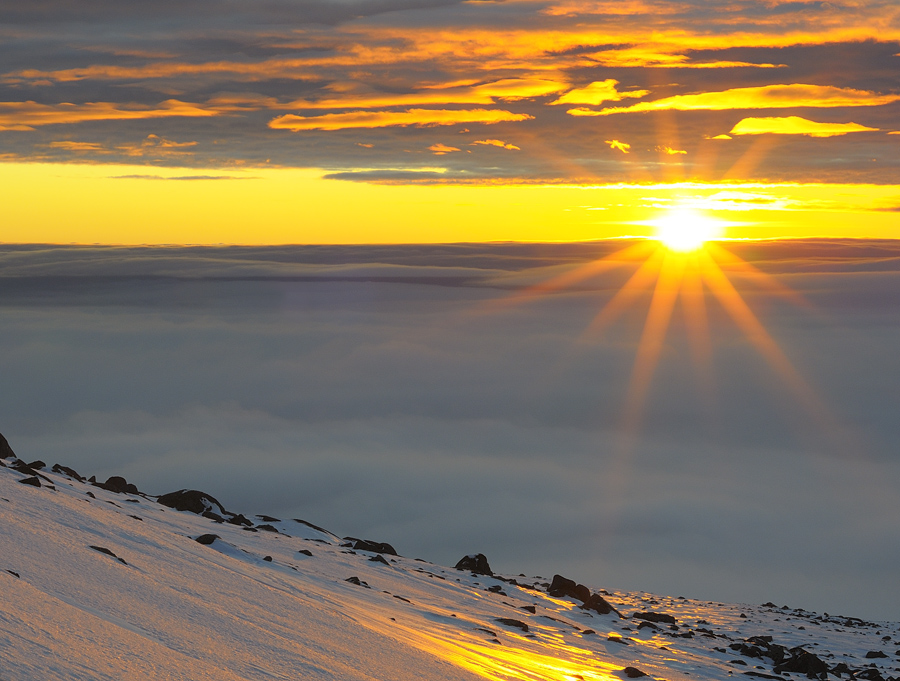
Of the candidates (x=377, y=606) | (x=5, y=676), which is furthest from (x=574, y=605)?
(x=5, y=676)

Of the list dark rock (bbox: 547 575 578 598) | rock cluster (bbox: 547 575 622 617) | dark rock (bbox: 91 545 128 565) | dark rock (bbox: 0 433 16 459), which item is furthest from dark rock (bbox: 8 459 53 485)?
dark rock (bbox: 547 575 578 598)

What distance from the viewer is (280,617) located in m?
8.73

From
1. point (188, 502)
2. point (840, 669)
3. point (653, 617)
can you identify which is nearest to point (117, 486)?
→ point (188, 502)

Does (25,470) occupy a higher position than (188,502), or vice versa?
(188,502)

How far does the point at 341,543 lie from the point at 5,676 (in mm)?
14722

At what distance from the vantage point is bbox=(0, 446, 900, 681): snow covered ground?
6133 millimetres

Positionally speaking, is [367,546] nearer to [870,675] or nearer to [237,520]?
[237,520]

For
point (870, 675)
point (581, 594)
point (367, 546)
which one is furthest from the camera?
point (581, 594)

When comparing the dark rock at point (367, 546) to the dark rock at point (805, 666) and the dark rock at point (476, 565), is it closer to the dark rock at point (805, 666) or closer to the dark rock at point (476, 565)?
the dark rock at point (476, 565)

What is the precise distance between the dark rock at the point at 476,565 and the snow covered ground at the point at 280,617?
0.81 metres

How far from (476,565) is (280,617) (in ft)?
39.2

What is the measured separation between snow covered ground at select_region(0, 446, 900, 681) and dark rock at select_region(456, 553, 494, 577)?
2.64 feet

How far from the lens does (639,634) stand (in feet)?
54.4

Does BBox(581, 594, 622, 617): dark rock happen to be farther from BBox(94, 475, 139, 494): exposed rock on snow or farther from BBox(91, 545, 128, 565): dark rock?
BBox(91, 545, 128, 565): dark rock
